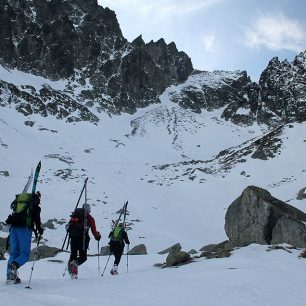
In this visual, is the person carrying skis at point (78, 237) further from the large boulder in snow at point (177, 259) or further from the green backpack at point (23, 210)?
the large boulder in snow at point (177, 259)

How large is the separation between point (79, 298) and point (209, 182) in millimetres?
45109

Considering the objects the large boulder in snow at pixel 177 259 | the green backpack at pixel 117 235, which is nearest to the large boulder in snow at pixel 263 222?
the large boulder in snow at pixel 177 259

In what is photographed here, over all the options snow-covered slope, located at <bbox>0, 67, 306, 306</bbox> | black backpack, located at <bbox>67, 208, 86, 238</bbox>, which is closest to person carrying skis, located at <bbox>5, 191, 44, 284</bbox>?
snow-covered slope, located at <bbox>0, 67, 306, 306</bbox>

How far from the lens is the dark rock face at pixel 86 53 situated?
10850cm

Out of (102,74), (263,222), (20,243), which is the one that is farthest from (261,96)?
(20,243)

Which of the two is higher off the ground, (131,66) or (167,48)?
(167,48)

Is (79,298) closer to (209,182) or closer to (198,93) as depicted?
(209,182)

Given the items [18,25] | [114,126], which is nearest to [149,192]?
[114,126]

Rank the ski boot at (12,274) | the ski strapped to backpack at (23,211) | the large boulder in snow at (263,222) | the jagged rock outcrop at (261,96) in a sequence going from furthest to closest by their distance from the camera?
the jagged rock outcrop at (261,96) → the large boulder in snow at (263,222) → the ski strapped to backpack at (23,211) → the ski boot at (12,274)

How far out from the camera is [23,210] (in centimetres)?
861

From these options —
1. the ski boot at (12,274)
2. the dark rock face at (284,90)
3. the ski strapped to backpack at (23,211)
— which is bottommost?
the ski boot at (12,274)

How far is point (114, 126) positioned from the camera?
97500mm

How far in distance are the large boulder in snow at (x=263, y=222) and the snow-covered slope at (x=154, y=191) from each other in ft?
9.39

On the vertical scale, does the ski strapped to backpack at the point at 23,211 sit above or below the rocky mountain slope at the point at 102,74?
below
